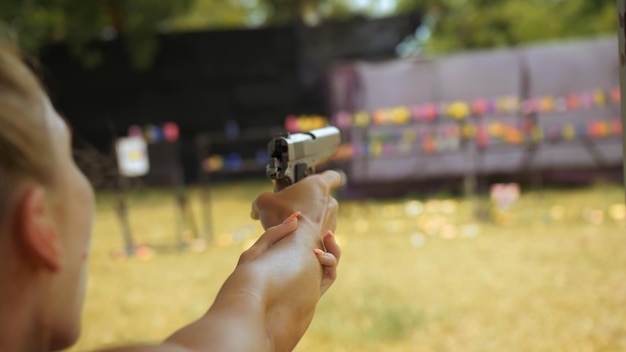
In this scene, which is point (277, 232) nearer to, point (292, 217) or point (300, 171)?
point (292, 217)

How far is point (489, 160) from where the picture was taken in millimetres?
5219

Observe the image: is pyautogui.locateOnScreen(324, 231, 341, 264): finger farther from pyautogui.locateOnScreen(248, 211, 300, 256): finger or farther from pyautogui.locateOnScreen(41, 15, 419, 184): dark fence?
pyautogui.locateOnScreen(41, 15, 419, 184): dark fence

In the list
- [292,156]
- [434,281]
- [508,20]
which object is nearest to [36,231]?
[292,156]

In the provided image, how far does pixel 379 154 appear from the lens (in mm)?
5203

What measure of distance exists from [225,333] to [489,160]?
16.1 feet

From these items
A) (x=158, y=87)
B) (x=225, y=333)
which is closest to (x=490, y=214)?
(x=225, y=333)

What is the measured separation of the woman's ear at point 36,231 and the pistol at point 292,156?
14.1 inches

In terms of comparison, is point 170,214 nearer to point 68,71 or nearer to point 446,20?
point 68,71

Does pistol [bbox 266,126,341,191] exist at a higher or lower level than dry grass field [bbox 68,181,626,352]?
higher

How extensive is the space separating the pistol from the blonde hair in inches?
13.2

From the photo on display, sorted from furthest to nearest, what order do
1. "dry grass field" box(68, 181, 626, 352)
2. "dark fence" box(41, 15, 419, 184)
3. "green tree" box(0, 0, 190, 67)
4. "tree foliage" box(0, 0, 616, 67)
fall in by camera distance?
"dark fence" box(41, 15, 419, 184)
"tree foliage" box(0, 0, 616, 67)
"green tree" box(0, 0, 190, 67)
"dry grass field" box(68, 181, 626, 352)

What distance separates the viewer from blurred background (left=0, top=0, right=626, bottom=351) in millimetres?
2387

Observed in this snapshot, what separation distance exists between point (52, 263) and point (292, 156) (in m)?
0.39

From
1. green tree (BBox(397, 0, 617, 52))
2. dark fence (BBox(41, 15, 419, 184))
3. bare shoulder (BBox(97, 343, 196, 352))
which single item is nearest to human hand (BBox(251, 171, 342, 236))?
bare shoulder (BBox(97, 343, 196, 352))
